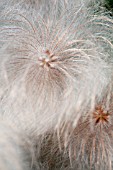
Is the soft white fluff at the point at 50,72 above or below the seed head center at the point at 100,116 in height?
above

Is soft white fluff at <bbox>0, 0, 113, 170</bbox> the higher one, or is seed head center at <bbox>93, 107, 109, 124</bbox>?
soft white fluff at <bbox>0, 0, 113, 170</bbox>

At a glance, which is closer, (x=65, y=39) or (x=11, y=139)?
(x=11, y=139)

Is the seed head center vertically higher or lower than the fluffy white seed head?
lower

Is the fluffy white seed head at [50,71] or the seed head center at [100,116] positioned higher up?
the fluffy white seed head at [50,71]

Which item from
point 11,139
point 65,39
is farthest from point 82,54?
point 11,139

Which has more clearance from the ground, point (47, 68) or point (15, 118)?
point (47, 68)

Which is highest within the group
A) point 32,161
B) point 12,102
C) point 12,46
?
point 12,46

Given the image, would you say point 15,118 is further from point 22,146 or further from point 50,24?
point 50,24

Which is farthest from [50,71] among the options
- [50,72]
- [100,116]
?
[100,116]

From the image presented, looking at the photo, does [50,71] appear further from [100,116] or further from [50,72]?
[100,116]
